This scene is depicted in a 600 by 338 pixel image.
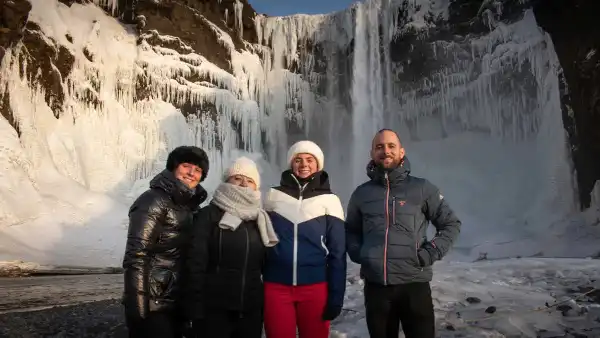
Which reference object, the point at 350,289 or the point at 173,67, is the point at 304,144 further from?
the point at 173,67

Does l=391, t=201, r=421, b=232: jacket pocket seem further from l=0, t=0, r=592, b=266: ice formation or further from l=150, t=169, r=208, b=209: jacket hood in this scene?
l=0, t=0, r=592, b=266: ice formation

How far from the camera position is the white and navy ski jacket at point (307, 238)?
3.07 metres

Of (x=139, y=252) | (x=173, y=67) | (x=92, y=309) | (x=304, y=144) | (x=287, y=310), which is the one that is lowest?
(x=92, y=309)

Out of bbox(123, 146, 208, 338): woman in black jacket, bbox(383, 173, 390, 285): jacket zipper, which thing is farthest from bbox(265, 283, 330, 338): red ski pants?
bbox(123, 146, 208, 338): woman in black jacket

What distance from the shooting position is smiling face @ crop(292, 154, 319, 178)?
331 centimetres

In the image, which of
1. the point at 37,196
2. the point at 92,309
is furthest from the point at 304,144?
the point at 37,196

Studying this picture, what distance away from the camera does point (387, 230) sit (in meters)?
3.10

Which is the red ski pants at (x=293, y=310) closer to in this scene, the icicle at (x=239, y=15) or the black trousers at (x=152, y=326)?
the black trousers at (x=152, y=326)

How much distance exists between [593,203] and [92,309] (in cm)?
1745

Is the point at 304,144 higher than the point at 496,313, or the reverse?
the point at 304,144

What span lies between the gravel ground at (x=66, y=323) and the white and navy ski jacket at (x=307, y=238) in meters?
3.33

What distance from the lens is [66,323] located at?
583cm

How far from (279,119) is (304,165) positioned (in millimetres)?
21883

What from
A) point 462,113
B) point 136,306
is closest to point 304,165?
point 136,306
